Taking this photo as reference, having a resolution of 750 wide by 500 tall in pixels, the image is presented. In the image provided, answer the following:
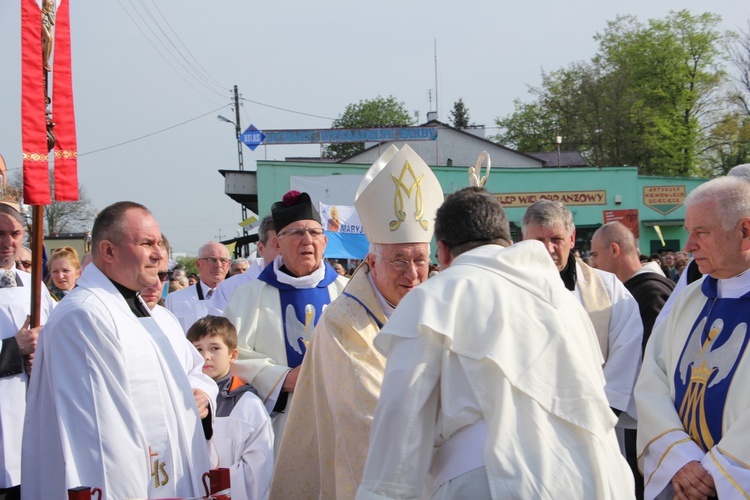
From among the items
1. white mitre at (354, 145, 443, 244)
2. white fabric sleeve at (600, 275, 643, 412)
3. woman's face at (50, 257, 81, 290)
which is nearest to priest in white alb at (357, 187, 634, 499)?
white mitre at (354, 145, 443, 244)

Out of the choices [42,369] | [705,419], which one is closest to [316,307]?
[42,369]

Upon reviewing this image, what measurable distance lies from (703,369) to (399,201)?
1737 millimetres

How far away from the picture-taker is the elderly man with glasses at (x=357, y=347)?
133 inches

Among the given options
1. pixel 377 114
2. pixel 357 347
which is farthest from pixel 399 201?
pixel 377 114

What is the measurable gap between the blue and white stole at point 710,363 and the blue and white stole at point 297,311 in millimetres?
2393

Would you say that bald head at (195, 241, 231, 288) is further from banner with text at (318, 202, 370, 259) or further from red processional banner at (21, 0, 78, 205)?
banner with text at (318, 202, 370, 259)

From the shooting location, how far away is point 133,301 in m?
3.72

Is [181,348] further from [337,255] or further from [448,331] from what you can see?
[337,255]

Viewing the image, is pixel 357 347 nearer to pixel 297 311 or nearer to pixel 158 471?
pixel 158 471

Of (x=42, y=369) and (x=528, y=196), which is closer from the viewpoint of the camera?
(x=42, y=369)

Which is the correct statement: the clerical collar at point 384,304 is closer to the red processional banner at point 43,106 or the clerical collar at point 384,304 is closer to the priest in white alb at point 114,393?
the priest in white alb at point 114,393

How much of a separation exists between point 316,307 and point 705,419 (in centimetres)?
262

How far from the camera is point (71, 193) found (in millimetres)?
4293

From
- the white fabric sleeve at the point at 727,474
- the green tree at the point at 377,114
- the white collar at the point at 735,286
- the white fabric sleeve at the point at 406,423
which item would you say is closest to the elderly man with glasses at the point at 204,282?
the white collar at the point at 735,286
